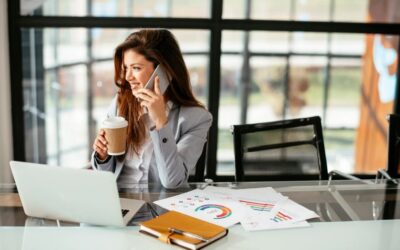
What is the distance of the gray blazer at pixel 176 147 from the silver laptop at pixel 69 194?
0.39 m

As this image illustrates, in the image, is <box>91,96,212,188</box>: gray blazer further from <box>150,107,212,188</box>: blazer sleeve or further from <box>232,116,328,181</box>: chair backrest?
<box>232,116,328,181</box>: chair backrest

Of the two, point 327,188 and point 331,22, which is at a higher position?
point 331,22

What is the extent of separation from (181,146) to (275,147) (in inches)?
17.5

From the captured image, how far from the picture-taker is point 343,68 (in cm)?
383

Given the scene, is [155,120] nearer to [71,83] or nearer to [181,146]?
[181,146]

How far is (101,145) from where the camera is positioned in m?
1.91

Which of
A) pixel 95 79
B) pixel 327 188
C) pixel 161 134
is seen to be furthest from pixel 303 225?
pixel 95 79

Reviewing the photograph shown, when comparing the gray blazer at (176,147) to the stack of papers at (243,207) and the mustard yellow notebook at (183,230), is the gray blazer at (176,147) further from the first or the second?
the mustard yellow notebook at (183,230)

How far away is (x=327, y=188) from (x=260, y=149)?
370 mm

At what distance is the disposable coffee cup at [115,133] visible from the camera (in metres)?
1.67

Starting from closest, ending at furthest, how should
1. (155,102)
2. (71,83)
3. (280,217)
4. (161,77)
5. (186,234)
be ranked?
1. (186,234)
2. (280,217)
3. (155,102)
4. (161,77)
5. (71,83)

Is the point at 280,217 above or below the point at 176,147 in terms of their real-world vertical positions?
below

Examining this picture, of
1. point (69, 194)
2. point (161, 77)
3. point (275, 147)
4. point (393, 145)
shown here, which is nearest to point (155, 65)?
point (161, 77)

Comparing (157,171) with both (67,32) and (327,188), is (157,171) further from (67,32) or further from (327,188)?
(67,32)
